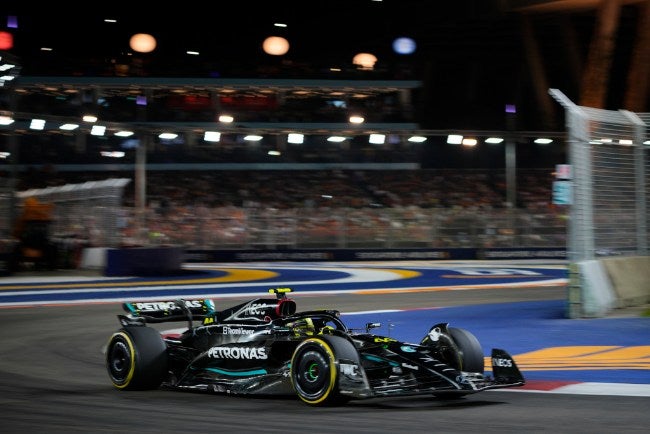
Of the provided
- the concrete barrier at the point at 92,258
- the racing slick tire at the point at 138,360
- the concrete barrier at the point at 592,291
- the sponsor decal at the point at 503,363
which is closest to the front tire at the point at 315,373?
the sponsor decal at the point at 503,363

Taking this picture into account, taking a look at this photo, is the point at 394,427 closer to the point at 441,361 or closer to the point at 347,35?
the point at 441,361

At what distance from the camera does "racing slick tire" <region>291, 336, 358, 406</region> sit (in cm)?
770

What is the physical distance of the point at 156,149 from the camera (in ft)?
145

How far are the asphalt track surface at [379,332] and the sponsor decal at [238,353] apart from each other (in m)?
0.37

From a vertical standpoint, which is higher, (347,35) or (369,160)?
(347,35)

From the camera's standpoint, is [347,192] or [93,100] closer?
[347,192]

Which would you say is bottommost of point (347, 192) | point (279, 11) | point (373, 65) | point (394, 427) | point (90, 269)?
point (394, 427)

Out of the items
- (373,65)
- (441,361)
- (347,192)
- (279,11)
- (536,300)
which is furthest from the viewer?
(279,11)

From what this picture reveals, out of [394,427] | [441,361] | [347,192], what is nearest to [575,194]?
[441,361]

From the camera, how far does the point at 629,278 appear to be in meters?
15.8

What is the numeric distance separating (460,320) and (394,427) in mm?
8448

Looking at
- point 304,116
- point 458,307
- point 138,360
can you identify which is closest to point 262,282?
point 458,307

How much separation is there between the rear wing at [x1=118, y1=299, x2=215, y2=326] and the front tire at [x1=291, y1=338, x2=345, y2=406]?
223cm

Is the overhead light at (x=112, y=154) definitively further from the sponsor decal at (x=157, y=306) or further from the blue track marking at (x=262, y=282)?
the sponsor decal at (x=157, y=306)
